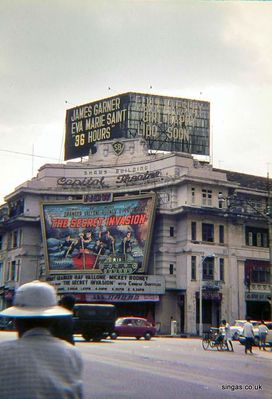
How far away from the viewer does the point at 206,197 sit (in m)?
51.2

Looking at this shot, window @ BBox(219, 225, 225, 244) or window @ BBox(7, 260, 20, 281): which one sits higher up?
window @ BBox(219, 225, 225, 244)

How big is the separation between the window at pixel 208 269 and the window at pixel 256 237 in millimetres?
5112

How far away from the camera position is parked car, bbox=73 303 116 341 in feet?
94.4

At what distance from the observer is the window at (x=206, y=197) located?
5106 cm

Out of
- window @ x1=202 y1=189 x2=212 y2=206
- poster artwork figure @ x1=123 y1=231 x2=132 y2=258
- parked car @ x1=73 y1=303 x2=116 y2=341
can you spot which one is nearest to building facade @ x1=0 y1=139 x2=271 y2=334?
window @ x1=202 y1=189 x2=212 y2=206

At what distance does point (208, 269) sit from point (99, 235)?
10.1 metres

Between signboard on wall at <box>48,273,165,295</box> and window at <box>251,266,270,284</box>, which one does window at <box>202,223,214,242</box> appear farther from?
signboard on wall at <box>48,273,165,295</box>

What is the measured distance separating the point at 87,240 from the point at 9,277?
10.5 metres

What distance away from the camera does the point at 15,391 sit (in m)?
2.99

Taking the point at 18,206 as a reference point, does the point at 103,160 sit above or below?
above

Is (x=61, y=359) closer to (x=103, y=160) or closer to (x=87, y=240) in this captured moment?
(x=87, y=240)

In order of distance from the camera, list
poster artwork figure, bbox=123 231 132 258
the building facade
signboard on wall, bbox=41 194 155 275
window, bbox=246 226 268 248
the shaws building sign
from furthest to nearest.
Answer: the shaws building sign < window, bbox=246 226 268 248 < poster artwork figure, bbox=123 231 132 258 < signboard on wall, bbox=41 194 155 275 < the building facade

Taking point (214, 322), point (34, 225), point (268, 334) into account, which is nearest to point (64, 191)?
point (34, 225)

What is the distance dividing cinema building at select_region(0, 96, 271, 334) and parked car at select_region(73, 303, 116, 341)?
1845cm
